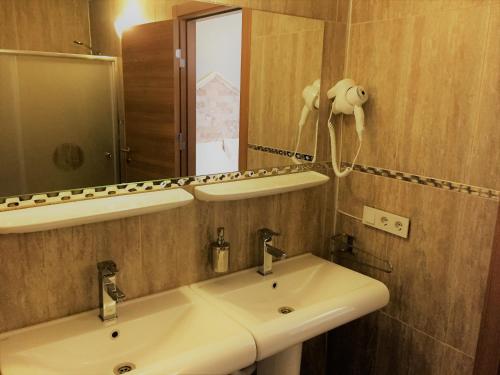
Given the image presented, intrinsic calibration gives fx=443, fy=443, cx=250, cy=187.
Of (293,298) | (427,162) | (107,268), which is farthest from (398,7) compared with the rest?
(107,268)

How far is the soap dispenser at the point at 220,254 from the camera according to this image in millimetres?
1604

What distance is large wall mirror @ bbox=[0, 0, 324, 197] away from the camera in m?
1.23

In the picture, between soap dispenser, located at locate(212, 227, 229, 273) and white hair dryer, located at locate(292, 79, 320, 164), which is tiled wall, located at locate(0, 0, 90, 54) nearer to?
soap dispenser, located at locate(212, 227, 229, 273)

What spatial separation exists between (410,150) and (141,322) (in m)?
1.14

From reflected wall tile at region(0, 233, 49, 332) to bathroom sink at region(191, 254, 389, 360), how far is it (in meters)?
0.52

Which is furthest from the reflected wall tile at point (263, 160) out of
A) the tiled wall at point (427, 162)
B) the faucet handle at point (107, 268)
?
the faucet handle at point (107, 268)

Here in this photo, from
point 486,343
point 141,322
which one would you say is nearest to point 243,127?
point 141,322

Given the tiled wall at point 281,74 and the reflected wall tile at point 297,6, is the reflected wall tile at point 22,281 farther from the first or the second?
the reflected wall tile at point 297,6

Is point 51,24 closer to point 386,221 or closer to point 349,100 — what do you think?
point 349,100

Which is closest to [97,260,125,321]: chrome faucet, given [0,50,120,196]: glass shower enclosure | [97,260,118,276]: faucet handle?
[97,260,118,276]: faucet handle

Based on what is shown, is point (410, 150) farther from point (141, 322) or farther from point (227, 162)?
point (141, 322)

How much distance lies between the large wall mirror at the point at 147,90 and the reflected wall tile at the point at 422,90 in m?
0.23

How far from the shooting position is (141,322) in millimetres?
1396

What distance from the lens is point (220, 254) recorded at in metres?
1.60
